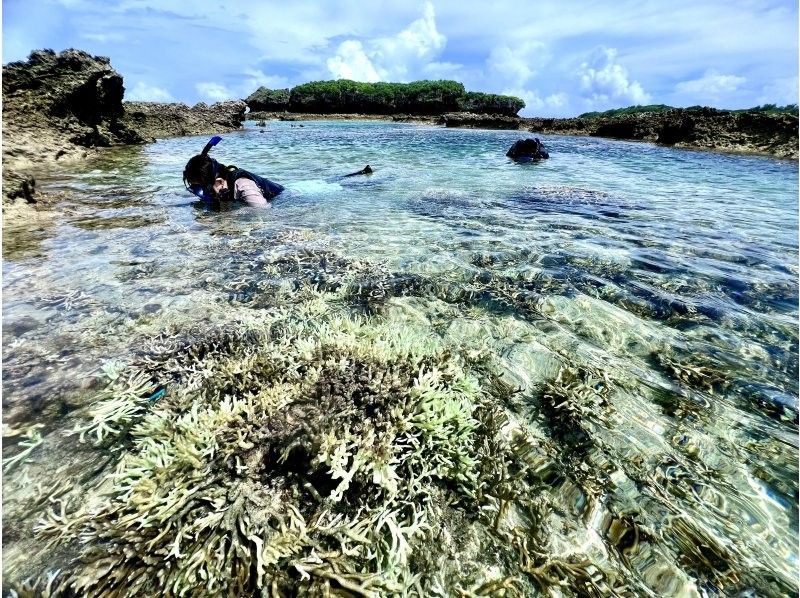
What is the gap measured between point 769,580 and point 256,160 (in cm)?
2198

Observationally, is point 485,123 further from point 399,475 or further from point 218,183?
point 399,475

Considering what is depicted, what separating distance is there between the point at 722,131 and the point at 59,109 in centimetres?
4607

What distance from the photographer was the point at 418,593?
1.99 meters

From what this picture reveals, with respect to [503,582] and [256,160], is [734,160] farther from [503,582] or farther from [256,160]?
[503,582]

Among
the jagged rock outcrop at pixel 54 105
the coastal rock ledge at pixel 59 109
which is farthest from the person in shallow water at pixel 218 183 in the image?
the jagged rock outcrop at pixel 54 105

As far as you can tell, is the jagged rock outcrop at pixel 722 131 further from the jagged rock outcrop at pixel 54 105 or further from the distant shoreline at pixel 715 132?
the jagged rock outcrop at pixel 54 105

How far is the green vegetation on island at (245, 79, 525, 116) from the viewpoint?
102m

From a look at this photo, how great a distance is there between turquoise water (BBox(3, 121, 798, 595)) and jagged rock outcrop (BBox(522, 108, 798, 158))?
81.0 ft

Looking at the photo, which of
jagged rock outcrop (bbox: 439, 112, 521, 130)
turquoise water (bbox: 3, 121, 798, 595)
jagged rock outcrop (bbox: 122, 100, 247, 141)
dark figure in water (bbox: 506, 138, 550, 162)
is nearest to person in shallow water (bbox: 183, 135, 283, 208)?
turquoise water (bbox: 3, 121, 798, 595)

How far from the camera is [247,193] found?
1007 cm

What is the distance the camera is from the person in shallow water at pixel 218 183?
9828mm

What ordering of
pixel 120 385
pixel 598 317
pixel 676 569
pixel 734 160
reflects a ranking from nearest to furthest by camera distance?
pixel 676 569 → pixel 120 385 → pixel 598 317 → pixel 734 160

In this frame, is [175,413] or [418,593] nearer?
[418,593]

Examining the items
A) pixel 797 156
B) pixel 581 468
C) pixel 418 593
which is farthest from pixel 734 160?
pixel 418 593
